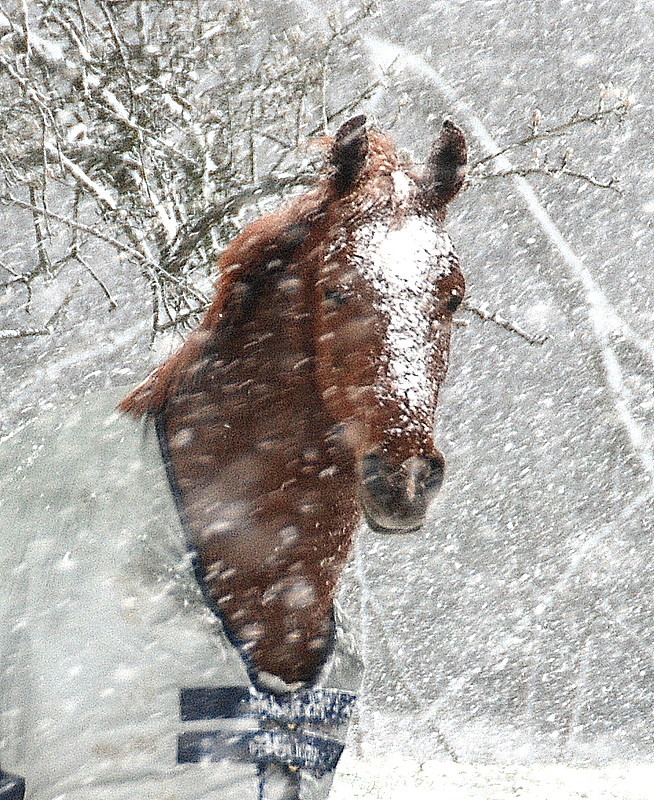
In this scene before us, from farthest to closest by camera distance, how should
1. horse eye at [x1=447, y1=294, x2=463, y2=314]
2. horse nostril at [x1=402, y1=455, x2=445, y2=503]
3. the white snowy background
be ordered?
the white snowy background, horse eye at [x1=447, y1=294, x2=463, y2=314], horse nostril at [x1=402, y1=455, x2=445, y2=503]

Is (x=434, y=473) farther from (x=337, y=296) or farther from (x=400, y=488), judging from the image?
(x=337, y=296)

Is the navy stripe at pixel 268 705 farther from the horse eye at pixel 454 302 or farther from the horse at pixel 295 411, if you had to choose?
the horse eye at pixel 454 302

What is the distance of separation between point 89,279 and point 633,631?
107 inches

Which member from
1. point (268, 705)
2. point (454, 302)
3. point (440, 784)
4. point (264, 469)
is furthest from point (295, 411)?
point (440, 784)

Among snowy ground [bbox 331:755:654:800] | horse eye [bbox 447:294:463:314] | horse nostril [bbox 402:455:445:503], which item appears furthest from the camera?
snowy ground [bbox 331:755:654:800]

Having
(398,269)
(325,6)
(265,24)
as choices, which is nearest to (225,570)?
(398,269)

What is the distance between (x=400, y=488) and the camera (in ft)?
2.17

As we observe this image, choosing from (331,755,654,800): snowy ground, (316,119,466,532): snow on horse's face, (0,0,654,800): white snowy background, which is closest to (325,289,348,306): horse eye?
(316,119,466,532): snow on horse's face

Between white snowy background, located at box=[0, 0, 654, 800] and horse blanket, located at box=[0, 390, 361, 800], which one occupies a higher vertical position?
white snowy background, located at box=[0, 0, 654, 800]

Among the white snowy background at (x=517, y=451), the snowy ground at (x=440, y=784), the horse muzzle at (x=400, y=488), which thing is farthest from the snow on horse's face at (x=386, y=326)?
the white snowy background at (x=517, y=451)

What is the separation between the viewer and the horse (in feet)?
2.34

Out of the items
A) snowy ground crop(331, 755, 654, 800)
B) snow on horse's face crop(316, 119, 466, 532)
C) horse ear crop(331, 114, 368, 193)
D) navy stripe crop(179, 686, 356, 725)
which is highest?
horse ear crop(331, 114, 368, 193)

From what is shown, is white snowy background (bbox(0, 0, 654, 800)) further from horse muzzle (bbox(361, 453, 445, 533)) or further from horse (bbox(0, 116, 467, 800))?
horse muzzle (bbox(361, 453, 445, 533))

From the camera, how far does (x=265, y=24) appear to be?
2.18 m
